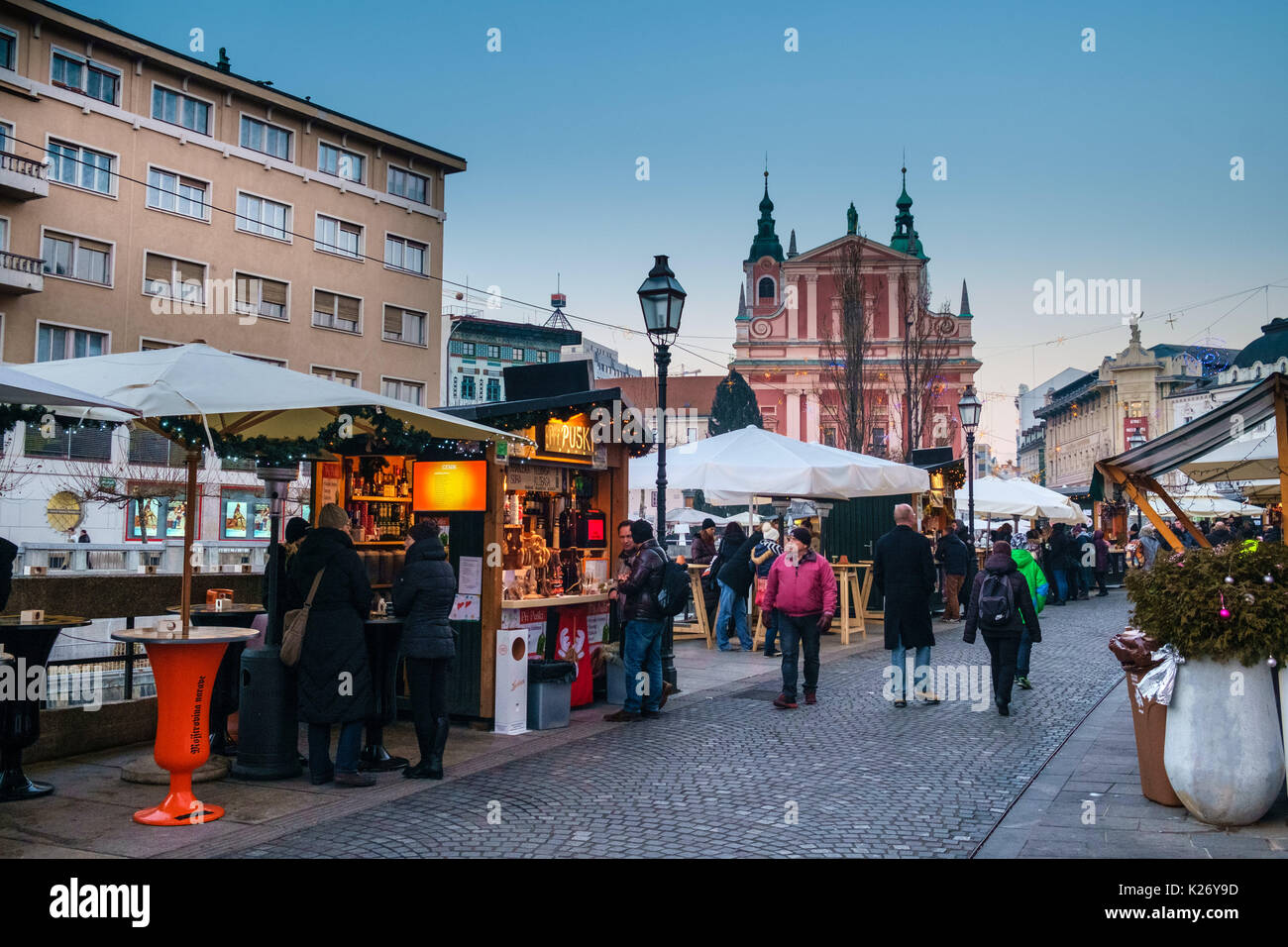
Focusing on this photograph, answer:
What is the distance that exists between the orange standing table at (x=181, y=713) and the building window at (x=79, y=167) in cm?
2934

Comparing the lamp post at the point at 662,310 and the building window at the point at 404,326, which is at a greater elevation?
the building window at the point at 404,326

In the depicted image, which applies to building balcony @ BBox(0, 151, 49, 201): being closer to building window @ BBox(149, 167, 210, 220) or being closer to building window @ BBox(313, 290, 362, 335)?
building window @ BBox(149, 167, 210, 220)

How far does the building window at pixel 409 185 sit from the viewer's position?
41375mm

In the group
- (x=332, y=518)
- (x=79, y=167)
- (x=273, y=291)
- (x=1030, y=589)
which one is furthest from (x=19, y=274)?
(x=1030, y=589)

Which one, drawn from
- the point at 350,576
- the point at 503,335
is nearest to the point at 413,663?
the point at 350,576

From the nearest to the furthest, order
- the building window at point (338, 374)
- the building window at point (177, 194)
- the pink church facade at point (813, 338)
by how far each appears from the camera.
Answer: the building window at point (177, 194) < the building window at point (338, 374) < the pink church facade at point (813, 338)

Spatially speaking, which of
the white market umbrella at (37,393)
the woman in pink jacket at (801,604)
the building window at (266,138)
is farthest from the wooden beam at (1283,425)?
the building window at (266,138)

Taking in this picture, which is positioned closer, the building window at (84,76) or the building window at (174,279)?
the building window at (84,76)

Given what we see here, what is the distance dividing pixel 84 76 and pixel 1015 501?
29.0 meters

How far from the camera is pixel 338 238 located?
39.4 metres

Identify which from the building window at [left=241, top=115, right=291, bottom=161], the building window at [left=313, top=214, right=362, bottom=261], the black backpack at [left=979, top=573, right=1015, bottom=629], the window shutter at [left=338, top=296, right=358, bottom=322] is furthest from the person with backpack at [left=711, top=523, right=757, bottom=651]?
the building window at [left=241, top=115, right=291, bottom=161]

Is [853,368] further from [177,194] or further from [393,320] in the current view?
[177,194]

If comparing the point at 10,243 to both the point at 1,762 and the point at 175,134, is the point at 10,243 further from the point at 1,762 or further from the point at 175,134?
the point at 1,762

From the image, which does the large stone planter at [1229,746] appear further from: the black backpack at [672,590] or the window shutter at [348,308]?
the window shutter at [348,308]
